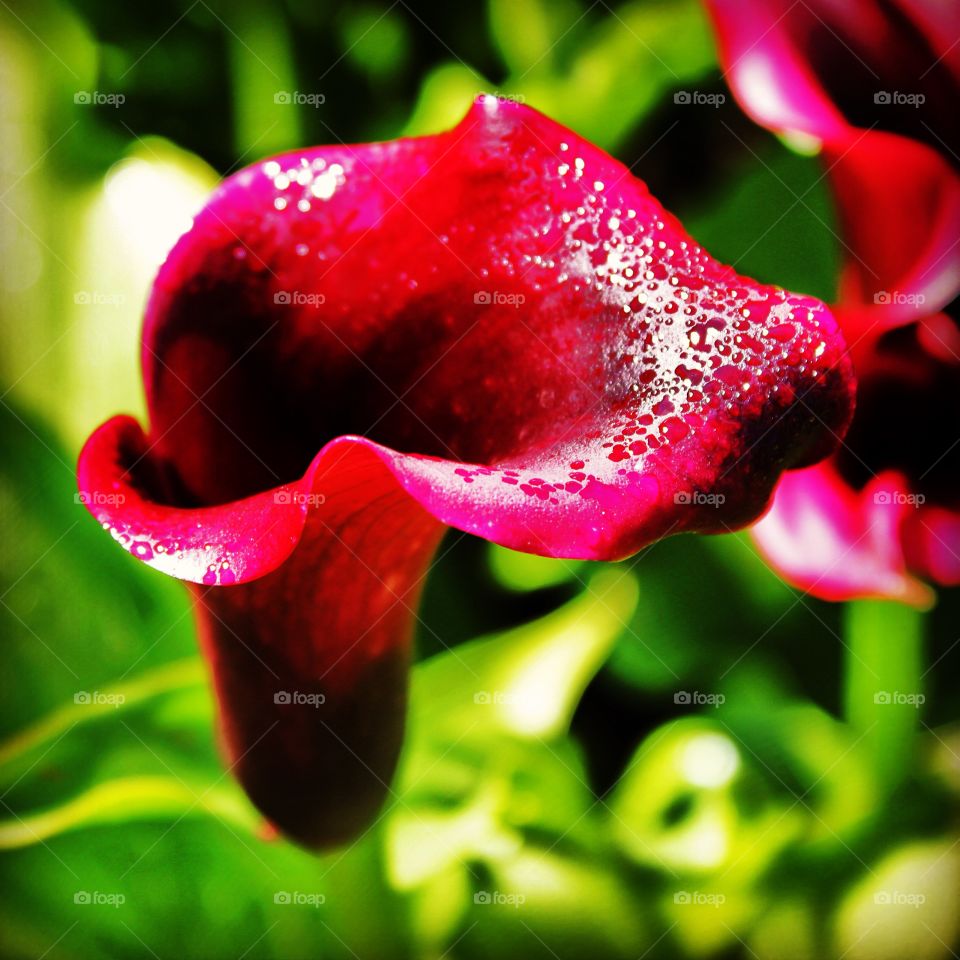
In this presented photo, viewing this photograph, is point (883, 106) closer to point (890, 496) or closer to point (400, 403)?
point (890, 496)

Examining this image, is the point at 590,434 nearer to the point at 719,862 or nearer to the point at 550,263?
the point at 550,263

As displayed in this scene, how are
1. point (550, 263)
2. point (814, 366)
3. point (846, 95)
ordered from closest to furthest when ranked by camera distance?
1. point (814, 366)
2. point (550, 263)
3. point (846, 95)

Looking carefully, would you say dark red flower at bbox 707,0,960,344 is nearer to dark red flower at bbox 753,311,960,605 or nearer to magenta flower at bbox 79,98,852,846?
dark red flower at bbox 753,311,960,605

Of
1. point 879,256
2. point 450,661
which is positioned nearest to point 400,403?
point 450,661

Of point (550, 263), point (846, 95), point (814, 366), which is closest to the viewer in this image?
point (814, 366)

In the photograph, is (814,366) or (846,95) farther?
(846,95)

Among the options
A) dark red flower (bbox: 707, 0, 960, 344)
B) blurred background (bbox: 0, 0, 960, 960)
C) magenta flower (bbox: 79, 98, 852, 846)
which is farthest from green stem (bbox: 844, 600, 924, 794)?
magenta flower (bbox: 79, 98, 852, 846)

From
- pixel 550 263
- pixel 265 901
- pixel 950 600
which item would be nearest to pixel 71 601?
pixel 265 901
